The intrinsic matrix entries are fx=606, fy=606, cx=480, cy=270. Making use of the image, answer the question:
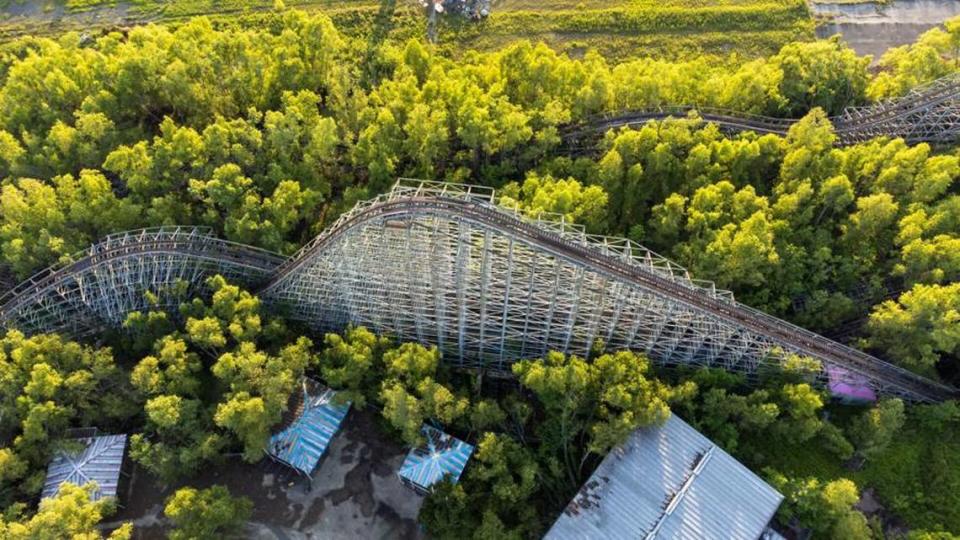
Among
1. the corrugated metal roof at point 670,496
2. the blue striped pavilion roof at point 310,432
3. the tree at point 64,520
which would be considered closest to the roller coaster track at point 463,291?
the blue striped pavilion roof at point 310,432

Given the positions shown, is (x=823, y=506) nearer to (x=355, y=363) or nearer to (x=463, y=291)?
(x=463, y=291)

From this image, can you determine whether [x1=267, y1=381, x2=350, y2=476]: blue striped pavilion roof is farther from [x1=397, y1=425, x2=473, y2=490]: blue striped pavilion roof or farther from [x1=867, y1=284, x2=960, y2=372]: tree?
[x1=867, y1=284, x2=960, y2=372]: tree

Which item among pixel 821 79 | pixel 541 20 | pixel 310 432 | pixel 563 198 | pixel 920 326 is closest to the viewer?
pixel 920 326

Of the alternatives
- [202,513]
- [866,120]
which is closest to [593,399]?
[202,513]

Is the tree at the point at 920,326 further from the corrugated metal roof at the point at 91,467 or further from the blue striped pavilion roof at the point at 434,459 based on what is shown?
the corrugated metal roof at the point at 91,467

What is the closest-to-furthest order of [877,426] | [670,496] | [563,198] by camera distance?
[670,496]
[877,426]
[563,198]

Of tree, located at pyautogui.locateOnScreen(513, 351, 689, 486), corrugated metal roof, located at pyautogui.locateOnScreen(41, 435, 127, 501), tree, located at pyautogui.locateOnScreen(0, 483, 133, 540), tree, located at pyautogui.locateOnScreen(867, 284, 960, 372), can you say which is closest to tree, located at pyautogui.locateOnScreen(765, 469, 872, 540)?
tree, located at pyautogui.locateOnScreen(513, 351, 689, 486)
